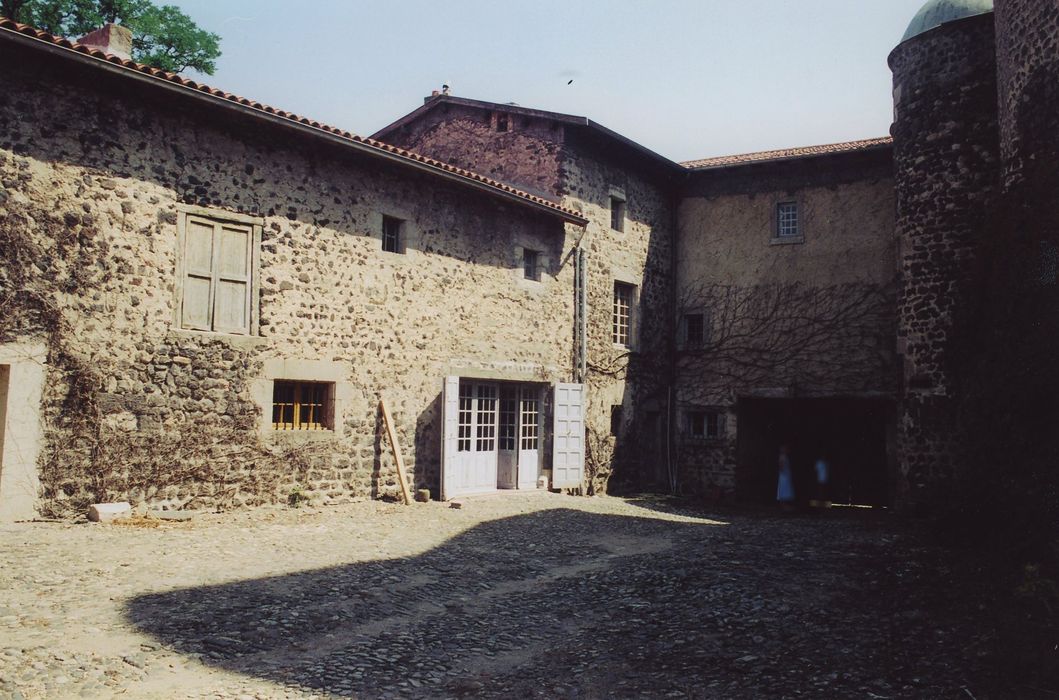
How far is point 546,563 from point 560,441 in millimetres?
6383

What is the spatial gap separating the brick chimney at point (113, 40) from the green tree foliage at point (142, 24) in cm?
1078

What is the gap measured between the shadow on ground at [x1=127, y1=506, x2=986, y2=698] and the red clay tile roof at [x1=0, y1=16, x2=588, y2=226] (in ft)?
20.2

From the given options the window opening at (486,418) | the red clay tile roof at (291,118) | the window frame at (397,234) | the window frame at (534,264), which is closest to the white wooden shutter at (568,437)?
the window opening at (486,418)

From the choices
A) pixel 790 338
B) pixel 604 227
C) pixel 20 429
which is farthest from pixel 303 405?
pixel 790 338

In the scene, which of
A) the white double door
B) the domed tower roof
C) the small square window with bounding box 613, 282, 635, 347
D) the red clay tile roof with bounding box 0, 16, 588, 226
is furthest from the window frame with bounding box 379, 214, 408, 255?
the domed tower roof

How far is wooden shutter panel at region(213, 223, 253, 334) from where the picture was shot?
10.5 m

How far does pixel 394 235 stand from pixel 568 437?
5337 millimetres

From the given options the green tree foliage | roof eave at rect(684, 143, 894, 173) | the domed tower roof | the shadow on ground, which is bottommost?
the shadow on ground

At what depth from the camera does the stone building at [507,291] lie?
909cm

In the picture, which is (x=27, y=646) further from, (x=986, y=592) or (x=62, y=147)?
(x=986, y=592)

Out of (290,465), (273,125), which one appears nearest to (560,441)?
(290,465)

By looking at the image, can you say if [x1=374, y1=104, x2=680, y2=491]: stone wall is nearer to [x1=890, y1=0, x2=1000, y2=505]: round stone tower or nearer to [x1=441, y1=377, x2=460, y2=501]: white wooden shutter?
[x1=441, y1=377, x2=460, y2=501]: white wooden shutter

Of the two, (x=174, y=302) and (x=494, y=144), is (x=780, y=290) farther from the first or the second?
(x=174, y=302)

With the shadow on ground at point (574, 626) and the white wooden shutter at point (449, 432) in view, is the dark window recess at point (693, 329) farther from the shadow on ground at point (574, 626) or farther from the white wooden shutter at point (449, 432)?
the shadow on ground at point (574, 626)
